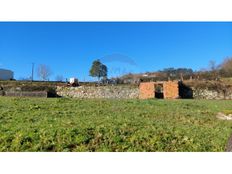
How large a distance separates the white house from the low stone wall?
16077 mm

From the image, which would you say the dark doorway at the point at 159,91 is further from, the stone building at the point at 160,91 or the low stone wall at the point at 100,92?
the low stone wall at the point at 100,92

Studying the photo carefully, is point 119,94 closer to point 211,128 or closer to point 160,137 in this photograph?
point 211,128

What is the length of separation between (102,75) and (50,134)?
40914mm

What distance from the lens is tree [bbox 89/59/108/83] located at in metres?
50.2

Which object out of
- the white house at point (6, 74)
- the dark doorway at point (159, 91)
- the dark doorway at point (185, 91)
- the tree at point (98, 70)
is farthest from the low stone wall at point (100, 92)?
the white house at point (6, 74)

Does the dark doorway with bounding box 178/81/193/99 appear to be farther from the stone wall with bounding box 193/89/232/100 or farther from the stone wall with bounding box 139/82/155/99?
the stone wall with bounding box 139/82/155/99

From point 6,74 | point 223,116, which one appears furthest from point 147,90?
point 6,74

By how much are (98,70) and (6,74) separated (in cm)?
1514

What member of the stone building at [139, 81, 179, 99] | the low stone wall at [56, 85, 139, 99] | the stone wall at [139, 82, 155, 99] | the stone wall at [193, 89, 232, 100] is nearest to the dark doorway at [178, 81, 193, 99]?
the stone wall at [193, 89, 232, 100]

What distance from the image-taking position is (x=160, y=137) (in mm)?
9531

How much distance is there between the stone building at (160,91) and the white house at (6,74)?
24.6m

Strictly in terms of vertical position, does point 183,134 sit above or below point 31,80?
below
